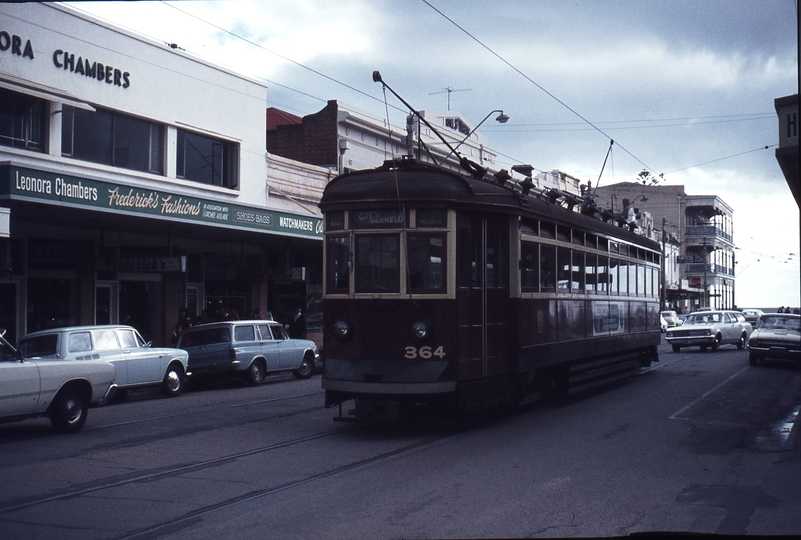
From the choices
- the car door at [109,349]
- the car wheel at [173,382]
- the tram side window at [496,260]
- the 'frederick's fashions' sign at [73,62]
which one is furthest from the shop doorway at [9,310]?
the tram side window at [496,260]

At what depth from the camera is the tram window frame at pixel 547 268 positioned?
42.8 feet

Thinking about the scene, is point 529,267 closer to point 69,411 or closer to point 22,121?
point 69,411

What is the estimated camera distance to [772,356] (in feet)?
78.1

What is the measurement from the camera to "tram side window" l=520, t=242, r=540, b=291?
40.3 ft

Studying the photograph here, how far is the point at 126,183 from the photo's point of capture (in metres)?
18.3

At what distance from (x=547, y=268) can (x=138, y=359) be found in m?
7.85

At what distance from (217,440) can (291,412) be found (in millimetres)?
3002

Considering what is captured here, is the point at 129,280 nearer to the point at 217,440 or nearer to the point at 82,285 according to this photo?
A: the point at 82,285

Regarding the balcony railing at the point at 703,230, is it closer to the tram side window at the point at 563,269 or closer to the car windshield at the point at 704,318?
the car windshield at the point at 704,318

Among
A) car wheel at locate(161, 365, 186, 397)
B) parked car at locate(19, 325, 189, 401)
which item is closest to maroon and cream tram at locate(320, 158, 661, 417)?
parked car at locate(19, 325, 189, 401)

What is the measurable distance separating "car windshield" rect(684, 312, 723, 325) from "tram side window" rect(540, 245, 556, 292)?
68.2 ft

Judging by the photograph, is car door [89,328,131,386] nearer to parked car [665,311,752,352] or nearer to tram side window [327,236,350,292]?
tram side window [327,236,350,292]

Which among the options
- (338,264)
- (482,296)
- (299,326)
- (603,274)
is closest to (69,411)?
(338,264)

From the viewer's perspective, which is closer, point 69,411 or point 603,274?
point 69,411
